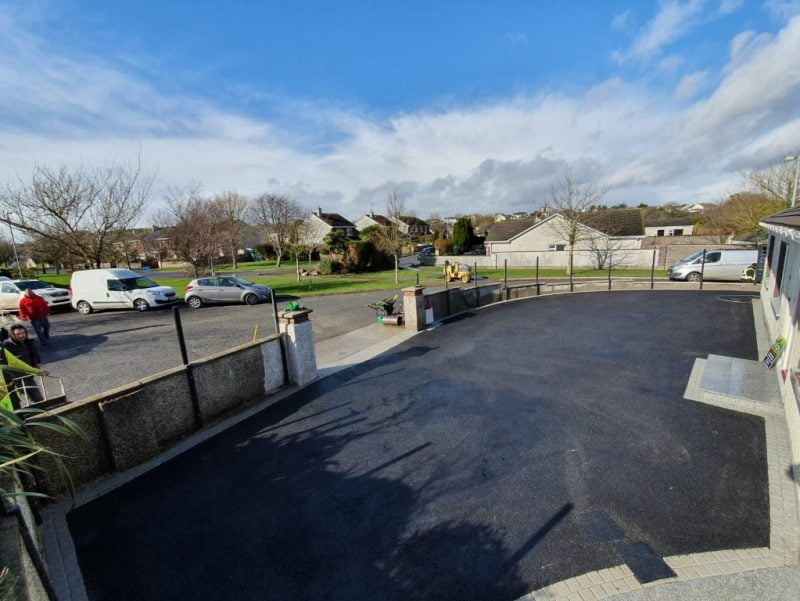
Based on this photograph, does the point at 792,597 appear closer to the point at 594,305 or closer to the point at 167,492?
the point at 167,492

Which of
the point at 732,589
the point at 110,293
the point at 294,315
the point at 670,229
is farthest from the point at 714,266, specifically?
the point at 670,229

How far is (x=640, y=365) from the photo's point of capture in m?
7.95

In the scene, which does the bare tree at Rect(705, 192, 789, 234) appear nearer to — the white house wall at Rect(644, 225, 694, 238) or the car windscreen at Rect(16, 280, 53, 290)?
the white house wall at Rect(644, 225, 694, 238)

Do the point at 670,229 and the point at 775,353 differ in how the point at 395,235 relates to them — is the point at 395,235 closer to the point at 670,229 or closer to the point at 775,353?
the point at 775,353

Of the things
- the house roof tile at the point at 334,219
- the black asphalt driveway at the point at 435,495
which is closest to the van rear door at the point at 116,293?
the black asphalt driveway at the point at 435,495

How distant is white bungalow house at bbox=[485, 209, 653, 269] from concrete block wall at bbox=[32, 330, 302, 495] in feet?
96.3

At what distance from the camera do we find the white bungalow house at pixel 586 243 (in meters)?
30.8

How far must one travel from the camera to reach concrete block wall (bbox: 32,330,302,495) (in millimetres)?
4383

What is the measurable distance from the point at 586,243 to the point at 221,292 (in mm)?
29362

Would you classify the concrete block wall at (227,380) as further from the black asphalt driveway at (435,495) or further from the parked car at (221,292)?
the parked car at (221,292)

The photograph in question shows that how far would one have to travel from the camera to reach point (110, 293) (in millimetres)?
16625

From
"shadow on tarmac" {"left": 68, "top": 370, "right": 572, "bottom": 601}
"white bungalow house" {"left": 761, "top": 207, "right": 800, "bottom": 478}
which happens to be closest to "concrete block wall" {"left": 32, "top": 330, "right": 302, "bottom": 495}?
"shadow on tarmac" {"left": 68, "top": 370, "right": 572, "bottom": 601}

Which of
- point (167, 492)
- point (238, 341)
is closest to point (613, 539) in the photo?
point (167, 492)

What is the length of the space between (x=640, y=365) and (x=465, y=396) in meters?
4.23
